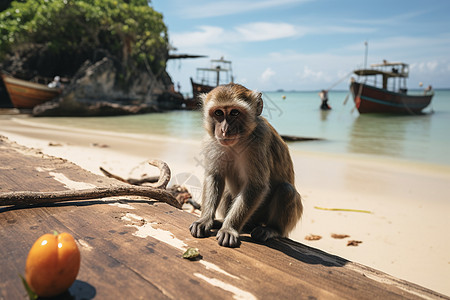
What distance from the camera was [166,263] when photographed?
1483 millimetres

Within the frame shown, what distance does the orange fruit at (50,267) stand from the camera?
1125 millimetres

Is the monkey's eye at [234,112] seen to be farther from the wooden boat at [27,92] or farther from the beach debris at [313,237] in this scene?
the wooden boat at [27,92]

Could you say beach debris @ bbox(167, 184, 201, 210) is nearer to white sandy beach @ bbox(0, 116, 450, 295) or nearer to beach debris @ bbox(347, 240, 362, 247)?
white sandy beach @ bbox(0, 116, 450, 295)

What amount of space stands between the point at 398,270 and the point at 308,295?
109 inches

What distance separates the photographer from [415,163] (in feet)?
34.4

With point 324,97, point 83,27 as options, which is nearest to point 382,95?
point 324,97

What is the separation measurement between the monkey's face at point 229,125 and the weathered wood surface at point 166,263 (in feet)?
1.99

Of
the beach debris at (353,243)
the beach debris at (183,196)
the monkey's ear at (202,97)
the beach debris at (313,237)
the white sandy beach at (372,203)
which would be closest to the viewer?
the monkey's ear at (202,97)

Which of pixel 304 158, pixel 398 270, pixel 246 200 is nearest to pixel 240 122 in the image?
pixel 246 200

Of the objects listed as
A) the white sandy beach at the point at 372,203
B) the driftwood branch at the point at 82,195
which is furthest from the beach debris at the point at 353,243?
the driftwood branch at the point at 82,195

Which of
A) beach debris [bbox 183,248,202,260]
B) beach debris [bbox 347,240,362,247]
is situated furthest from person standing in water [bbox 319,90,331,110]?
beach debris [bbox 183,248,202,260]

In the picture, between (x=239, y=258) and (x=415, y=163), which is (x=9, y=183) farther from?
(x=415, y=163)

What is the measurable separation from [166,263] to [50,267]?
51 cm

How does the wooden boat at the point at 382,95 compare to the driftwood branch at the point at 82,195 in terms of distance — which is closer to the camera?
the driftwood branch at the point at 82,195
